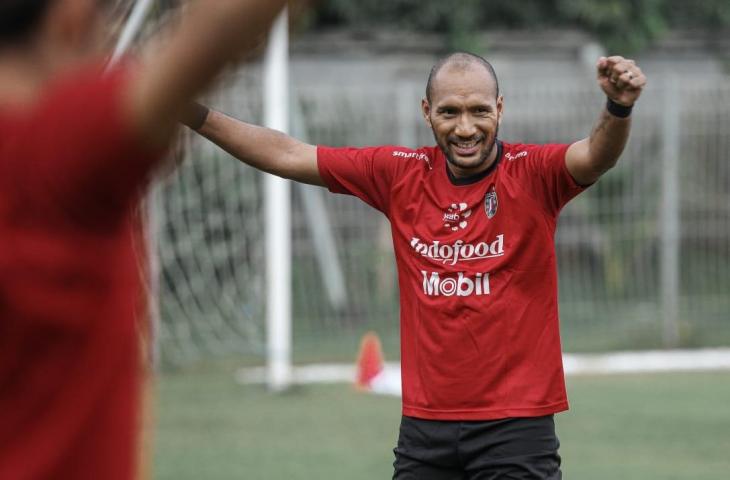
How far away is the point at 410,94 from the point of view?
14.2 meters

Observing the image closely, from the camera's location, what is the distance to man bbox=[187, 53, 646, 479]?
Answer: 174 inches

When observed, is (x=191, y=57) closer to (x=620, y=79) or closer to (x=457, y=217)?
(x=620, y=79)

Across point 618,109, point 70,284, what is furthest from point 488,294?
point 70,284

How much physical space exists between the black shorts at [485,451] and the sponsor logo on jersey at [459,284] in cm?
43

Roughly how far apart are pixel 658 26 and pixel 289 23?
20681 mm

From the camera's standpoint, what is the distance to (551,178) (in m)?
4.41

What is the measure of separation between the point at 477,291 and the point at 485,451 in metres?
0.53

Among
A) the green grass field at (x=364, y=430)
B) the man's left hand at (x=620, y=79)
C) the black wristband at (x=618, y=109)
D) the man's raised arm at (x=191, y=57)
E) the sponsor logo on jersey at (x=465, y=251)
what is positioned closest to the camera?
the man's raised arm at (x=191, y=57)

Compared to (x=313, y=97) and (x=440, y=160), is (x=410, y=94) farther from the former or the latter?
(x=440, y=160)

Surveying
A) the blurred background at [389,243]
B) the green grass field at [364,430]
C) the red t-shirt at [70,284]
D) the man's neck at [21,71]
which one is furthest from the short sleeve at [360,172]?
the blurred background at [389,243]

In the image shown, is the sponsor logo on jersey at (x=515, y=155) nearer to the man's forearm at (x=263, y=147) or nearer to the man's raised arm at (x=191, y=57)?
the man's forearm at (x=263, y=147)

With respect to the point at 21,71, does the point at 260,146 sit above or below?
above

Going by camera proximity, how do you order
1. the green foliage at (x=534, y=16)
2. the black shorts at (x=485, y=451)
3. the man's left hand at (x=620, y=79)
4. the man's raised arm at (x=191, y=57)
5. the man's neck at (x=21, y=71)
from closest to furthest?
the man's raised arm at (x=191, y=57), the man's neck at (x=21, y=71), the man's left hand at (x=620, y=79), the black shorts at (x=485, y=451), the green foliage at (x=534, y=16)

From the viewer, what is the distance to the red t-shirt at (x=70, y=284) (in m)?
1.76
